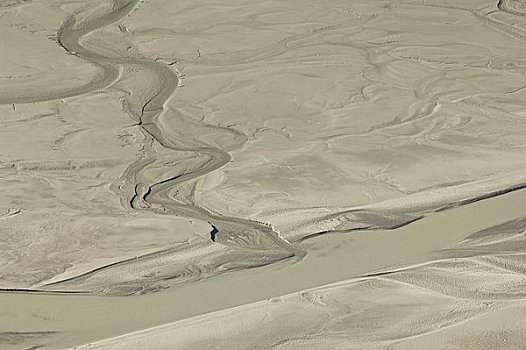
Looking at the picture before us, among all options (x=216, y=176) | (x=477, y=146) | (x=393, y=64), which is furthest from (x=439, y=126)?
(x=216, y=176)

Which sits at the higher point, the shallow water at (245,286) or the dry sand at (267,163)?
the dry sand at (267,163)

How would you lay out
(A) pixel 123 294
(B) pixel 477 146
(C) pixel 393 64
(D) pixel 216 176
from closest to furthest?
(A) pixel 123 294 → (D) pixel 216 176 → (B) pixel 477 146 → (C) pixel 393 64

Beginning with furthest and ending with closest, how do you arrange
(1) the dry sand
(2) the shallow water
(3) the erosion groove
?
(3) the erosion groove < (2) the shallow water < (1) the dry sand

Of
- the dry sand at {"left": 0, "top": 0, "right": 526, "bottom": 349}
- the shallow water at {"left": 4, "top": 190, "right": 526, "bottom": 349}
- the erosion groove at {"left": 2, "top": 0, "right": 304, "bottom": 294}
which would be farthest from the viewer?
the erosion groove at {"left": 2, "top": 0, "right": 304, "bottom": 294}

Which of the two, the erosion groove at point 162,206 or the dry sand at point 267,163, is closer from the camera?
the dry sand at point 267,163

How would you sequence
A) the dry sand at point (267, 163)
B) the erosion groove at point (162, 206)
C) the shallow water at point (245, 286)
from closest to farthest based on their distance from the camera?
the dry sand at point (267, 163) < the shallow water at point (245, 286) < the erosion groove at point (162, 206)

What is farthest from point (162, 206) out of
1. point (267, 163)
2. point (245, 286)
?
point (245, 286)

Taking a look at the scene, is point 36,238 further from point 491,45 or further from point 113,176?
point 491,45
